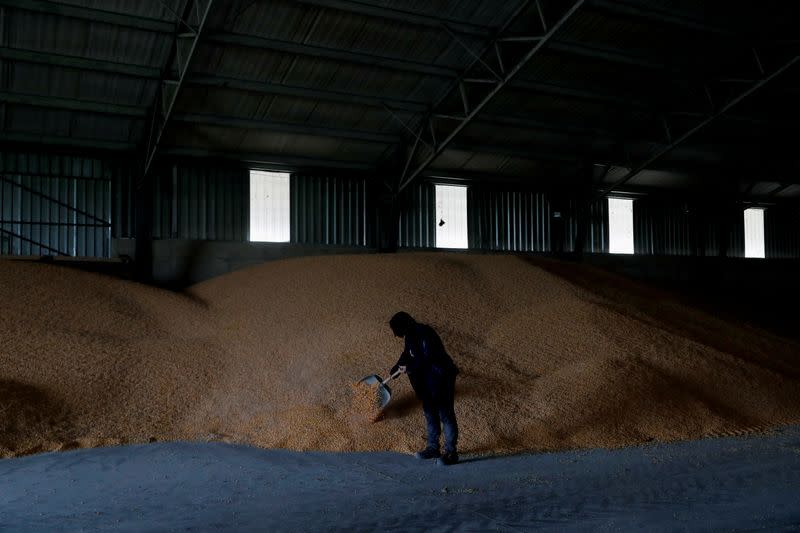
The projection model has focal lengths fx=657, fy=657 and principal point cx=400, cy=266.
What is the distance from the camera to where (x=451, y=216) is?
63.7ft

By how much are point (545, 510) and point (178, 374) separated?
562cm

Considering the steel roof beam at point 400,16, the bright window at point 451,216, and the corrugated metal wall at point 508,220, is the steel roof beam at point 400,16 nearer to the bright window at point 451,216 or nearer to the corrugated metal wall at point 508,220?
the bright window at point 451,216

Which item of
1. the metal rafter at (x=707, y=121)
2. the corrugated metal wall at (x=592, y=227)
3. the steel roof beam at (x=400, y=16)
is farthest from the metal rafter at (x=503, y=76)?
the corrugated metal wall at (x=592, y=227)

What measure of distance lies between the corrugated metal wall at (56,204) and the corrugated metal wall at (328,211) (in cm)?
436

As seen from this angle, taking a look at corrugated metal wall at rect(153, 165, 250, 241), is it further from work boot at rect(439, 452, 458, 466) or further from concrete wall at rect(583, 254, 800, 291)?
work boot at rect(439, 452, 458, 466)

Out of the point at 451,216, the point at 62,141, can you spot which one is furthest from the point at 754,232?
the point at 62,141

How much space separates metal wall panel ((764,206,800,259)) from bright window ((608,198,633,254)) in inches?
240

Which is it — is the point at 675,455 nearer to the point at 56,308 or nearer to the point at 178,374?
the point at 178,374

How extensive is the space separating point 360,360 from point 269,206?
9.30m

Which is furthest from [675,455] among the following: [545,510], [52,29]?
[52,29]

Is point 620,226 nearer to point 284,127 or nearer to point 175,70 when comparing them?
point 284,127

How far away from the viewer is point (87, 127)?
1482 cm

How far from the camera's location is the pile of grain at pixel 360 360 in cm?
729

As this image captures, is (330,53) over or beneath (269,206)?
over
